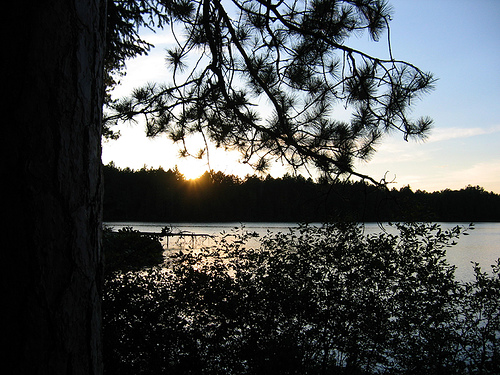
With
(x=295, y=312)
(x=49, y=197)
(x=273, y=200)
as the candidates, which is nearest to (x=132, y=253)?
(x=295, y=312)

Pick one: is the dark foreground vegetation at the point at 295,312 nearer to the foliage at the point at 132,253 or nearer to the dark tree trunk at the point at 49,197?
the foliage at the point at 132,253

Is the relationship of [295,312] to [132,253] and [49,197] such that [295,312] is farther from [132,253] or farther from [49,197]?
[49,197]

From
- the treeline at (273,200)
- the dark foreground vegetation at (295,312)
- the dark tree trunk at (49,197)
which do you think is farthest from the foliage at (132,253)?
the dark tree trunk at (49,197)

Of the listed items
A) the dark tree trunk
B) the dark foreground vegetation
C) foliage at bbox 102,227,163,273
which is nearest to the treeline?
the dark foreground vegetation

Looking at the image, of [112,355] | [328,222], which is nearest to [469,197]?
[328,222]

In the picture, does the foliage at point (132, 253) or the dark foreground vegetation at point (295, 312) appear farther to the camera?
the foliage at point (132, 253)

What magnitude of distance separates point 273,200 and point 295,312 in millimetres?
18092

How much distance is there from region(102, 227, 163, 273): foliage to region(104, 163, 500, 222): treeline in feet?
2.27

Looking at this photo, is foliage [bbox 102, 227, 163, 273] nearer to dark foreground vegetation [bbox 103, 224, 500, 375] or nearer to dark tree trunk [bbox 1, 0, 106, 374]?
dark foreground vegetation [bbox 103, 224, 500, 375]

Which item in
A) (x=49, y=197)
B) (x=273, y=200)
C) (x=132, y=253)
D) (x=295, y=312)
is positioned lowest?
(x=295, y=312)

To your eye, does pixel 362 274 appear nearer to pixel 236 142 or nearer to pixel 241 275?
pixel 241 275

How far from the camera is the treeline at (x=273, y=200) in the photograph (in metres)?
3.67

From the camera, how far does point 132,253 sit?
3.71 metres

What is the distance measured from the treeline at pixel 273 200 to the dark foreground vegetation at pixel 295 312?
0.27 meters
